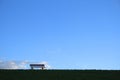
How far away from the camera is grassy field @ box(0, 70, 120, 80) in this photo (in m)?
19.0

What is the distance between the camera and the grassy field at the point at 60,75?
19000mm

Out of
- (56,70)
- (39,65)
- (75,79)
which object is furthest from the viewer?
(39,65)

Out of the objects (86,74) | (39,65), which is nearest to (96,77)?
(86,74)

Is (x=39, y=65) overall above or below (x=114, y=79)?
above

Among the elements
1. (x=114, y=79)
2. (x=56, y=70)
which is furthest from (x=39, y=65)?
(x=114, y=79)

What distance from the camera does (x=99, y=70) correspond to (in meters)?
21.2

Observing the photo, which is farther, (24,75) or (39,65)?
(39,65)

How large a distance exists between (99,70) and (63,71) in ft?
7.91

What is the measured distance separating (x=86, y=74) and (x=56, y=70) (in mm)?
2287

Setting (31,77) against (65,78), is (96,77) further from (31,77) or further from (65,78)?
(31,77)

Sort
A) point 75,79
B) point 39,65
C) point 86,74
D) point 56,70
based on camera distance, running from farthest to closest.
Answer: point 39,65 < point 56,70 < point 86,74 < point 75,79

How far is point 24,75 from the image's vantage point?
19.9 meters

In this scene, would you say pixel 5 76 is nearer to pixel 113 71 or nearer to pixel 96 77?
pixel 96 77

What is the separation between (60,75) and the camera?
64.2ft
